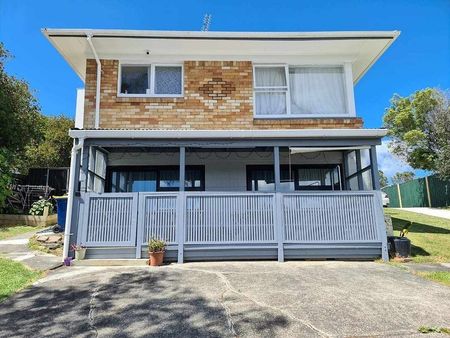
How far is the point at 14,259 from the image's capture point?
26.1 feet

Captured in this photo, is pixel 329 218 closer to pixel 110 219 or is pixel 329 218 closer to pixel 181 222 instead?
pixel 181 222

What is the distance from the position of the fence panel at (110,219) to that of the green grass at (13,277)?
1412 mm

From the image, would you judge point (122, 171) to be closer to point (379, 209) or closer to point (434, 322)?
point (379, 209)

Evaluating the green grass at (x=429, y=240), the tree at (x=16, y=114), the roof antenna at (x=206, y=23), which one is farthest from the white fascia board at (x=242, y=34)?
the tree at (x=16, y=114)

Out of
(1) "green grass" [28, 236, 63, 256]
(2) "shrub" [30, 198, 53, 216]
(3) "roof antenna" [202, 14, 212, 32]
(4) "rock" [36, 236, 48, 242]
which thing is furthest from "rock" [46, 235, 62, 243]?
(3) "roof antenna" [202, 14, 212, 32]

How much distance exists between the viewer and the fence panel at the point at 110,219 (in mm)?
7973

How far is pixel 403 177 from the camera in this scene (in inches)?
1923

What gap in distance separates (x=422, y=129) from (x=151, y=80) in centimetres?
2284

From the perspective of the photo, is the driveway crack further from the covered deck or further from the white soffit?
the white soffit

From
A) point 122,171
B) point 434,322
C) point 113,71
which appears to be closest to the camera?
point 434,322

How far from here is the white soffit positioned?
9.55m

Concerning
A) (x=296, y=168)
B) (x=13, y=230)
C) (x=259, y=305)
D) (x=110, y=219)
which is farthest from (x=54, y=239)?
(x=296, y=168)

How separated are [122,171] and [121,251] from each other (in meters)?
→ 3.73

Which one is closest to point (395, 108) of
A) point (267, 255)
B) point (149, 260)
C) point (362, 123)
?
point (362, 123)
